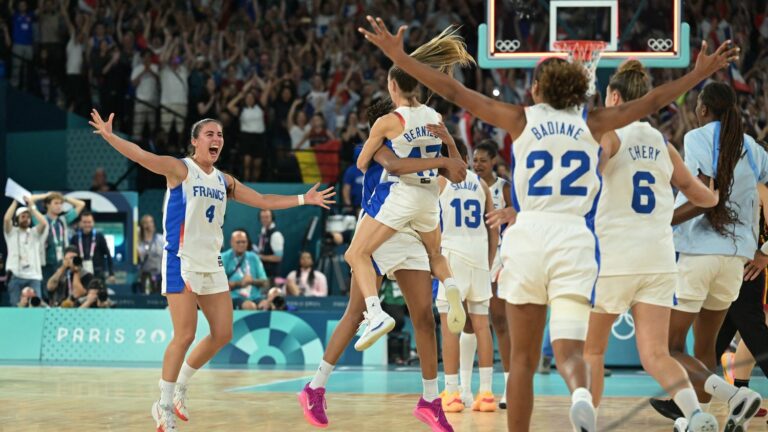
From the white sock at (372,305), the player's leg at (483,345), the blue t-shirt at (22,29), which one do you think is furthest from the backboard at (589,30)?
the blue t-shirt at (22,29)

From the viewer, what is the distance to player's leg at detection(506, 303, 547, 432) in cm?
533

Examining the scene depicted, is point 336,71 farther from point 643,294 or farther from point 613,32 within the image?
point 643,294

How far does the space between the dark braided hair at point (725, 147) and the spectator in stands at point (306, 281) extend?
864cm

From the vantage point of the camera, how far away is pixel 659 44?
12781mm

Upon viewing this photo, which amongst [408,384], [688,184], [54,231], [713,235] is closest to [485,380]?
[408,384]

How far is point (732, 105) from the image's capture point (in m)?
7.11

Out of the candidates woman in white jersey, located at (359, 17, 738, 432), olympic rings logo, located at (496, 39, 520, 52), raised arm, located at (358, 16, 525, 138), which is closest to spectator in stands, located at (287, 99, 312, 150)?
olympic rings logo, located at (496, 39, 520, 52)

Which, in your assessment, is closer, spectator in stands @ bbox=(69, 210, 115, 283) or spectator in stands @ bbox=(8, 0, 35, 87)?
spectator in stands @ bbox=(69, 210, 115, 283)

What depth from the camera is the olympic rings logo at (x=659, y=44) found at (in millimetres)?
12734

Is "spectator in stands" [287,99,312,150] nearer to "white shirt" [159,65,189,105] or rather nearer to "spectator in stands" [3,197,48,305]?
"white shirt" [159,65,189,105]

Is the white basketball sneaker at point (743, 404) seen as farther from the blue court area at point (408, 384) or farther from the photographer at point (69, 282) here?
the photographer at point (69, 282)

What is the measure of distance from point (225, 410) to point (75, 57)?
12030mm

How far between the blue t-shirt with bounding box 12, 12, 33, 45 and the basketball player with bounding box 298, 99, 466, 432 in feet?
46.3

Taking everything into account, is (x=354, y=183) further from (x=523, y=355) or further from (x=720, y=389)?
(x=523, y=355)
